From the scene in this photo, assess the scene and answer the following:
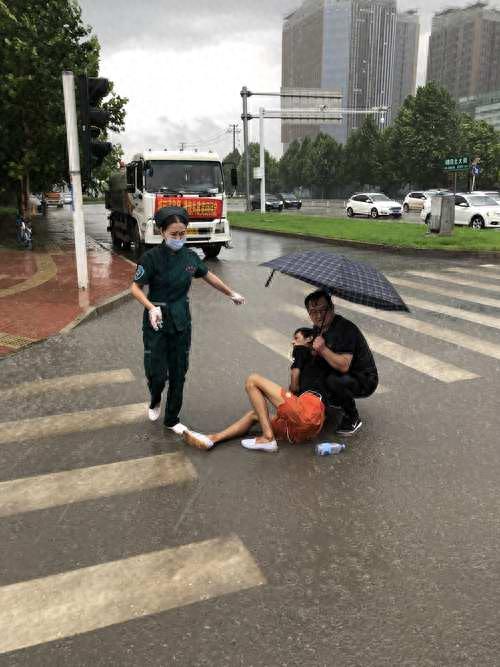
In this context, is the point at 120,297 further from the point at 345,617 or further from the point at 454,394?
the point at 345,617

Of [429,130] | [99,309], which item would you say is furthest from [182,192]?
[429,130]

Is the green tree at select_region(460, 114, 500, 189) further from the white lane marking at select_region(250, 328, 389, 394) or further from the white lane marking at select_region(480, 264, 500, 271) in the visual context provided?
the white lane marking at select_region(250, 328, 389, 394)

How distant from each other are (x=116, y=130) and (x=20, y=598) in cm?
2133

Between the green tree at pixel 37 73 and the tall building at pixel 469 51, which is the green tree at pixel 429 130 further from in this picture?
the tall building at pixel 469 51

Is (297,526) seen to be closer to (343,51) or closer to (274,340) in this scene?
(274,340)

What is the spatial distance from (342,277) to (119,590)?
7.96 ft

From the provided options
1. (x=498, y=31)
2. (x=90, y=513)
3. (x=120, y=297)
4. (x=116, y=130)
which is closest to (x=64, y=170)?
(x=116, y=130)

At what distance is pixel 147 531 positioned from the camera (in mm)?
3383

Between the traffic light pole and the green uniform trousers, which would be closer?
the green uniform trousers

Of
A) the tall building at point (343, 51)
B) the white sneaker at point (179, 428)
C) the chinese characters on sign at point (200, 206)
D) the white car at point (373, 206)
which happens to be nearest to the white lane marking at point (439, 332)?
the white sneaker at point (179, 428)

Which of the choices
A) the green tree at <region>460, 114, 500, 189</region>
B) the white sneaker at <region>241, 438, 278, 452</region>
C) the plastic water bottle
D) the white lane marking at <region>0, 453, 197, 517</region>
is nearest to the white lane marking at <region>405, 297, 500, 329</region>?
the plastic water bottle

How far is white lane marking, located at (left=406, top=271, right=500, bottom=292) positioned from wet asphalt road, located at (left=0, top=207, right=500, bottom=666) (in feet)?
16.7

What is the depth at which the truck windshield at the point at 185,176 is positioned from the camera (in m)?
14.7

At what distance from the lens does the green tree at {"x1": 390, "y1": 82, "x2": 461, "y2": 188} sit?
6172 cm
